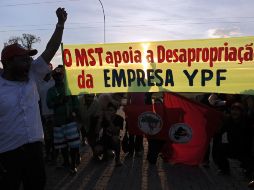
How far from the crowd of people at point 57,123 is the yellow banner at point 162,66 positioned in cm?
43

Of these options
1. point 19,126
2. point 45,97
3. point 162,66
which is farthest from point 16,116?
point 45,97

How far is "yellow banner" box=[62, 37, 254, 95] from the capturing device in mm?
6828

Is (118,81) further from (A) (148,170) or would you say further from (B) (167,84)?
(A) (148,170)

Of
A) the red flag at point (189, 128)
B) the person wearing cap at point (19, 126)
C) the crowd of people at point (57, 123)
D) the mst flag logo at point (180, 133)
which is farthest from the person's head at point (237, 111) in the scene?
the person wearing cap at point (19, 126)

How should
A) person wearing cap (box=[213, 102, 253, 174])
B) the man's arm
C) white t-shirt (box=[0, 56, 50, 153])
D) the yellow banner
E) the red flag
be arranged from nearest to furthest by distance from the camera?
white t-shirt (box=[0, 56, 50, 153]) < the man's arm < the yellow banner < person wearing cap (box=[213, 102, 253, 174]) < the red flag

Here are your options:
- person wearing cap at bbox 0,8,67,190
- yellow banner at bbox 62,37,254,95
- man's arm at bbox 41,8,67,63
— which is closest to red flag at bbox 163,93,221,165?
yellow banner at bbox 62,37,254,95

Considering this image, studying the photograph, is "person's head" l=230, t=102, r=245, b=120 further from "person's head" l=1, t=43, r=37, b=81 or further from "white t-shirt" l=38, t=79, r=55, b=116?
"person's head" l=1, t=43, r=37, b=81

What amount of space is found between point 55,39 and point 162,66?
3.15 m

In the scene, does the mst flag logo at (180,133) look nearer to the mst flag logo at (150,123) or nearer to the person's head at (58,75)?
the mst flag logo at (150,123)

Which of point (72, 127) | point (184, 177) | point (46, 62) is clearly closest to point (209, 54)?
point (184, 177)

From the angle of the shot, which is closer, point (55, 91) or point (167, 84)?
point (167, 84)

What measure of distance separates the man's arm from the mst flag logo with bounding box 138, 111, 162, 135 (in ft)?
12.8

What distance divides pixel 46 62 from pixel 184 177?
3846 mm

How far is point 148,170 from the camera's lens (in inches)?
305
